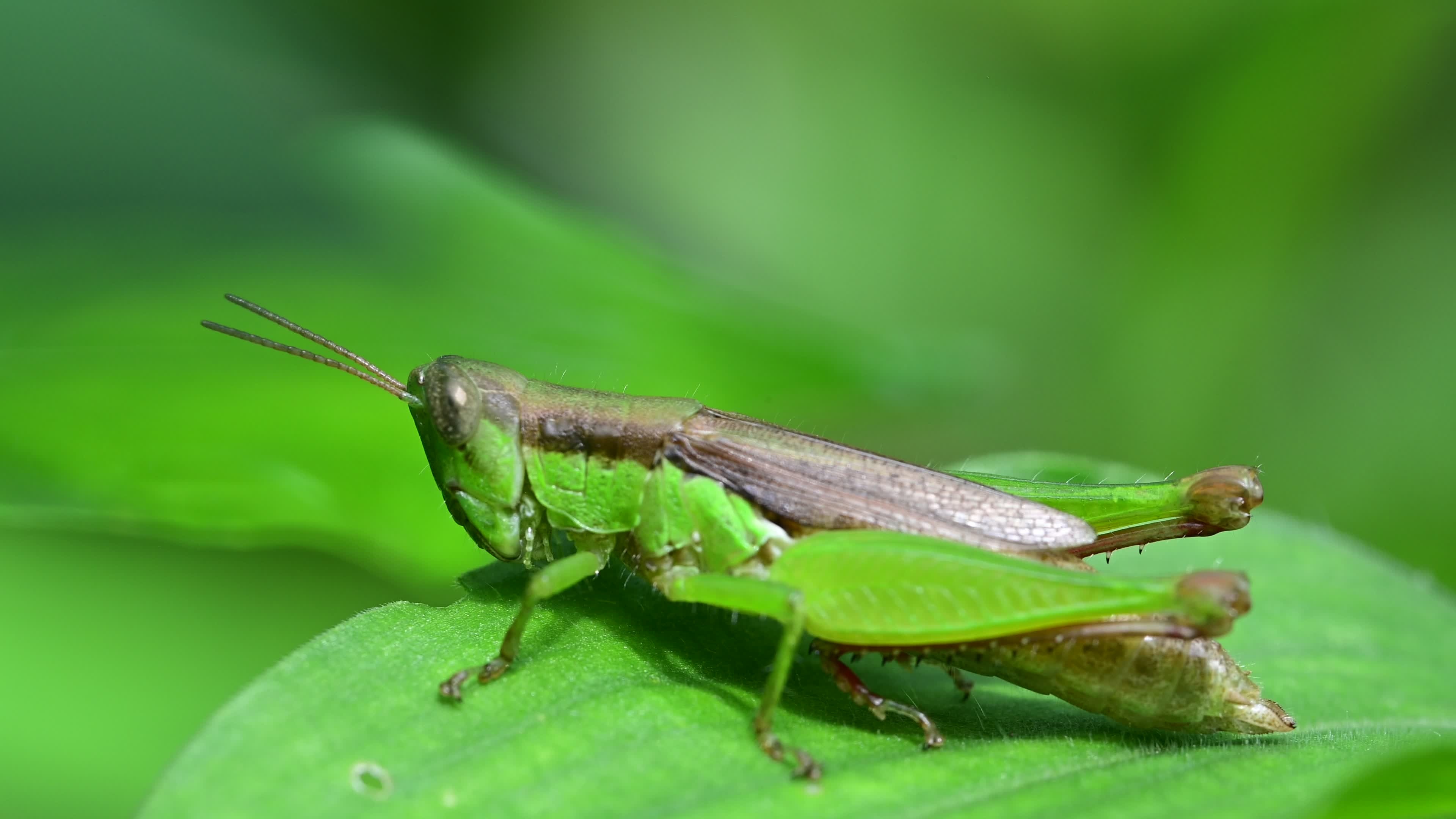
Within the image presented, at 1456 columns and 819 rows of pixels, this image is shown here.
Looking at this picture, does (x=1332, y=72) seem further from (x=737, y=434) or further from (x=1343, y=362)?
(x=737, y=434)

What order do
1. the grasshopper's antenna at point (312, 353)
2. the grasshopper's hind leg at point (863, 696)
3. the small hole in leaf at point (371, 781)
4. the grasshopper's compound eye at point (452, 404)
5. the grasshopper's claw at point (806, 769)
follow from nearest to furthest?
the small hole in leaf at point (371, 781)
the grasshopper's claw at point (806, 769)
the grasshopper's hind leg at point (863, 696)
the grasshopper's antenna at point (312, 353)
the grasshopper's compound eye at point (452, 404)

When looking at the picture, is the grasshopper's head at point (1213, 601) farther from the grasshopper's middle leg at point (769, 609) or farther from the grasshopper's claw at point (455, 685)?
the grasshopper's claw at point (455, 685)

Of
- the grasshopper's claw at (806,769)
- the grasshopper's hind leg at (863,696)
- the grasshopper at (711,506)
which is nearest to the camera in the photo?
the grasshopper's claw at (806,769)

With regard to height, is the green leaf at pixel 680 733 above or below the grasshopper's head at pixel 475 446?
below

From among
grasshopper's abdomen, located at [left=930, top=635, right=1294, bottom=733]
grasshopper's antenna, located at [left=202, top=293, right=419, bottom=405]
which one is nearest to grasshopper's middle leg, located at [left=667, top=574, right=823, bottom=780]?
grasshopper's abdomen, located at [left=930, top=635, right=1294, bottom=733]

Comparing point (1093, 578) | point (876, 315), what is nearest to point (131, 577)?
point (1093, 578)

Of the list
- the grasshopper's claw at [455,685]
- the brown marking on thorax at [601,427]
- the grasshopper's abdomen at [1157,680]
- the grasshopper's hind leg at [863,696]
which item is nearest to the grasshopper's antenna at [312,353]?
the brown marking on thorax at [601,427]

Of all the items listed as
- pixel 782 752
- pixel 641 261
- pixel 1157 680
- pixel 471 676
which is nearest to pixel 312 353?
pixel 471 676

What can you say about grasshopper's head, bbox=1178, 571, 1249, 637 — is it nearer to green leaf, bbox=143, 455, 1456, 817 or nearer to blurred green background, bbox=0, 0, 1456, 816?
green leaf, bbox=143, 455, 1456, 817
